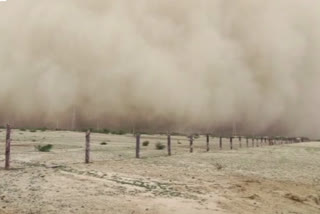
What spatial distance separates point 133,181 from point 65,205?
3.19 metres

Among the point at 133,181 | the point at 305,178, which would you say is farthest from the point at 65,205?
the point at 305,178

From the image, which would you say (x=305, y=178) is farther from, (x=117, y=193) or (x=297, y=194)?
(x=117, y=193)

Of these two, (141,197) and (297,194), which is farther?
(297,194)

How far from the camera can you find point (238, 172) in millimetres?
14422

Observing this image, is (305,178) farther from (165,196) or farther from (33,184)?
(33,184)

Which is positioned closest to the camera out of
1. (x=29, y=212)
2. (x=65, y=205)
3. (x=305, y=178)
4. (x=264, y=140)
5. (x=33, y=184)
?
(x=29, y=212)

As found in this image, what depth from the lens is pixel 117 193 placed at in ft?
28.8

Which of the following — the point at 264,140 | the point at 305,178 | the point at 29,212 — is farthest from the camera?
the point at 264,140

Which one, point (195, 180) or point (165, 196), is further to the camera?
point (195, 180)

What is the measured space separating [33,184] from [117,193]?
1945mm

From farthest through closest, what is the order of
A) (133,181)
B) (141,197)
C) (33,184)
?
(133,181)
(33,184)
(141,197)

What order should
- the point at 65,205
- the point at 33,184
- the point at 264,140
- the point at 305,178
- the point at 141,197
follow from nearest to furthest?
the point at 65,205
the point at 141,197
the point at 33,184
the point at 305,178
the point at 264,140

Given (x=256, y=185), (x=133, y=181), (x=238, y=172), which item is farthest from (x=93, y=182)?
(x=238, y=172)

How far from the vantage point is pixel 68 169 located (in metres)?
11.9
